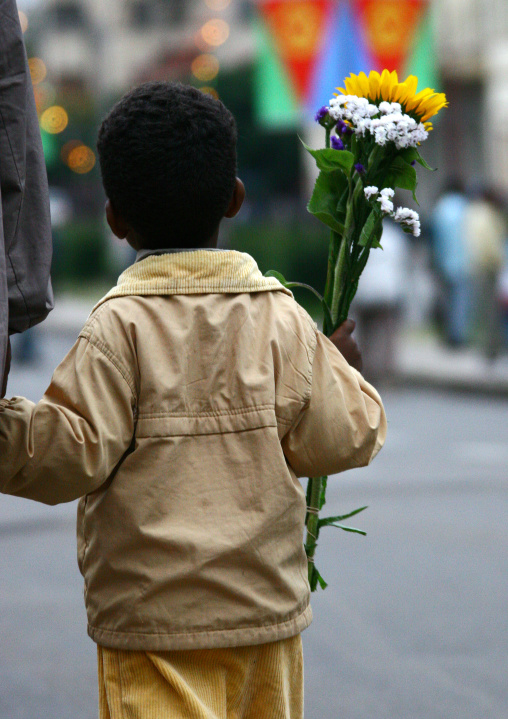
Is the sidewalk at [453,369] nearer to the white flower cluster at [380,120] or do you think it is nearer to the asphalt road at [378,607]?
the asphalt road at [378,607]

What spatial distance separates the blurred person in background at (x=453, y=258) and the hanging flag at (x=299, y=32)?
205cm

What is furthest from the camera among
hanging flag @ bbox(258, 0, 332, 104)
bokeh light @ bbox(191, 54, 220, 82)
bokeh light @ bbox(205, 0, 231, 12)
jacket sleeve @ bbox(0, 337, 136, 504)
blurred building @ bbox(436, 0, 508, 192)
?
bokeh light @ bbox(205, 0, 231, 12)

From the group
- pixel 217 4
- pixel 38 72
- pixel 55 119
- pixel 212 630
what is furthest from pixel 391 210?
pixel 217 4

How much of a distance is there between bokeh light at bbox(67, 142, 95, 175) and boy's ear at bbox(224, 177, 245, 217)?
41.7 meters

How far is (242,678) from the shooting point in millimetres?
1935

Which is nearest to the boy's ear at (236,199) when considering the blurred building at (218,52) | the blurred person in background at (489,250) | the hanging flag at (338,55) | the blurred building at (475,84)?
the blurred person in background at (489,250)

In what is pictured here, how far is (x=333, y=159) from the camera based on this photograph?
7.48 ft

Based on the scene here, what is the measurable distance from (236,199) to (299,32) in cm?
1155

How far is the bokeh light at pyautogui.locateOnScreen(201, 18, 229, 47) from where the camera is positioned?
48438 millimetres

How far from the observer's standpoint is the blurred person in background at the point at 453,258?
1302 centimetres


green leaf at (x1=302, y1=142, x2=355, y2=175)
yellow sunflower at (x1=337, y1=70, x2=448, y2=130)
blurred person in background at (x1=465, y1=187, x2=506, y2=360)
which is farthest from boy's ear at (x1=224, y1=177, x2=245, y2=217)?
blurred person in background at (x1=465, y1=187, x2=506, y2=360)

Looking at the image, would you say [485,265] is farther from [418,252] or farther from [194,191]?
[194,191]

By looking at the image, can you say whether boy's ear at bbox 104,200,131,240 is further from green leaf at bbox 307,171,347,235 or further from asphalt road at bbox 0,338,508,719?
asphalt road at bbox 0,338,508,719

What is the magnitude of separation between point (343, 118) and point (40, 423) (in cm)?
92
